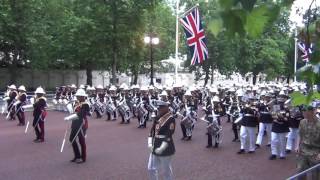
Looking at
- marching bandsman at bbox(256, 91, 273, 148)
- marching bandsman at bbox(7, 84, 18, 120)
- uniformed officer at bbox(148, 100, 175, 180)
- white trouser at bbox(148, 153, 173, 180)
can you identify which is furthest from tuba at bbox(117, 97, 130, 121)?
white trouser at bbox(148, 153, 173, 180)

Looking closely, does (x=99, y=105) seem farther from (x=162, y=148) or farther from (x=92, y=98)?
(x=162, y=148)

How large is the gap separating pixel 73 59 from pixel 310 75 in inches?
1713

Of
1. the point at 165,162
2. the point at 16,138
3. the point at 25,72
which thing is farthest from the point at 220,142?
the point at 25,72

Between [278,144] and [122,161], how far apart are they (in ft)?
14.4

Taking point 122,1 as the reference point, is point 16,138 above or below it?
below

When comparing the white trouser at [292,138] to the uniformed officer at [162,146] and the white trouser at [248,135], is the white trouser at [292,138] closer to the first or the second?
the white trouser at [248,135]

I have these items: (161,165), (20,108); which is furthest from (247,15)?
(20,108)

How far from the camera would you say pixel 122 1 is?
130ft

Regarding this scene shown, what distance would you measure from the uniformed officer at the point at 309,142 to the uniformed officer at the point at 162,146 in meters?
2.35

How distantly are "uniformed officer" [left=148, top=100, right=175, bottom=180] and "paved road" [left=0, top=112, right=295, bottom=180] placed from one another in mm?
2262

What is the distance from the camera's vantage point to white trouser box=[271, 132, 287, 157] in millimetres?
14117

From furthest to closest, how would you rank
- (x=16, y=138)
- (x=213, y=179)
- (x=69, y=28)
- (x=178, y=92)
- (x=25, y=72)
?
(x=25, y=72)
(x=69, y=28)
(x=178, y=92)
(x=16, y=138)
(x=213, y=179)

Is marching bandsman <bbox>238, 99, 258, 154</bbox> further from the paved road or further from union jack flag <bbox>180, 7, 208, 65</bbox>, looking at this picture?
union jack flag <bbox>180, 7, 208, 65</bbox>

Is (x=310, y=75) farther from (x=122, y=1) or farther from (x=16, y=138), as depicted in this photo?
(x=122, y=1)
